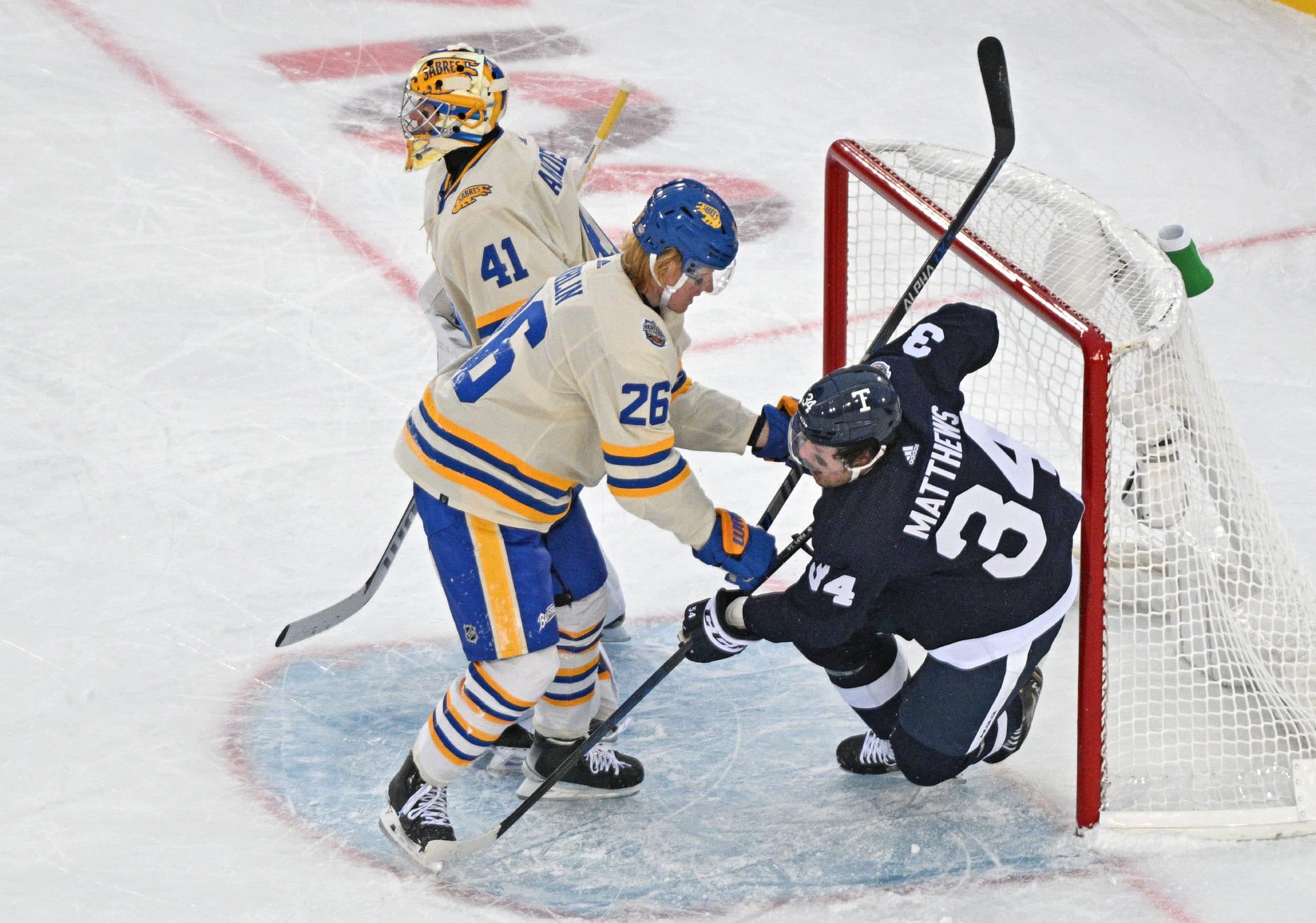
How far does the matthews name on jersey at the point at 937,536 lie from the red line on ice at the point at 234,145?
263 cm

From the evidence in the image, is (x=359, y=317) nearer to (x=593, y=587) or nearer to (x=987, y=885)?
(x=593, y=587)

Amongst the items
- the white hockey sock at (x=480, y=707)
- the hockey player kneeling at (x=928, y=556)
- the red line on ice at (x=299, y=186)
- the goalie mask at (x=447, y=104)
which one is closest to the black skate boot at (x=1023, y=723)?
the hockey player kneeling at (x=928, y=556)

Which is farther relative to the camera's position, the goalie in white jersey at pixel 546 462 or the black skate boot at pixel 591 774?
the black skate boot at pixel 591 774

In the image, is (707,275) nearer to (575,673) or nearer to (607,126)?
(575,673)

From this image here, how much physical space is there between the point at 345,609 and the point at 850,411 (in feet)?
4.99

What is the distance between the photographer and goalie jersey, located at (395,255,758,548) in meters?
2.45

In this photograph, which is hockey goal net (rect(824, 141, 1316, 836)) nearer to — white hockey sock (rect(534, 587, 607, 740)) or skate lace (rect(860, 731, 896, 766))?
skate lace (rect(860, 731, 896, 766))

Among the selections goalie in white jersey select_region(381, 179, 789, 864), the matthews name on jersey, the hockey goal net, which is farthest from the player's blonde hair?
the hockey goal net

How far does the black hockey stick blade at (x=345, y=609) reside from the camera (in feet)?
10.9

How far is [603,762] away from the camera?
2.95 meters

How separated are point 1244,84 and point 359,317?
3771mm

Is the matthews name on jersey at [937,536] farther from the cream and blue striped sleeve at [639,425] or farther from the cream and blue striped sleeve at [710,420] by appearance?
the cream and blue striped sleeve at [710,420]

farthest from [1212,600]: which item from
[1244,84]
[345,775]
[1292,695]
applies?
[1244,84]

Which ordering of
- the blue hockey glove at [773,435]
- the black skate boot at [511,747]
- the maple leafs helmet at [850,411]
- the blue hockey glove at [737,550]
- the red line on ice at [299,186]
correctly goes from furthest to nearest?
the red line on ice at [299,186] → the black skate boot at [511,747] → the blue hockey glove at [773,435] → the blue hockey glove at [737,550] → the maple leafs helmet at [850,411]
